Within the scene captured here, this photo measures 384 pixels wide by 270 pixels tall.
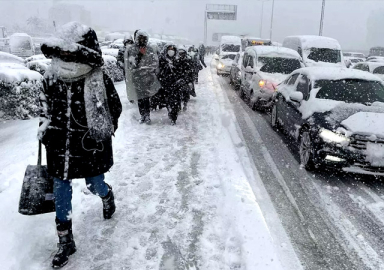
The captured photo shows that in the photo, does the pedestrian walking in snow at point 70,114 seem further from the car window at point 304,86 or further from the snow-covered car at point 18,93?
the snow-covered car at point 18,93

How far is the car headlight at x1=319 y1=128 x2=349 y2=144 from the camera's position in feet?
16.0

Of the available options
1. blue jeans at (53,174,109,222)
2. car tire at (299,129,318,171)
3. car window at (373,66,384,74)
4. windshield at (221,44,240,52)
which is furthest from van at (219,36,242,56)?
blue jeans at (53,174,109,222)

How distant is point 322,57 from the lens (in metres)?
14.6

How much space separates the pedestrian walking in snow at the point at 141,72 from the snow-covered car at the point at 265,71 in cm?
368

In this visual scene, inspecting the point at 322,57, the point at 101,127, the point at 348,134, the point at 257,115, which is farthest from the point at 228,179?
the point at 322,57

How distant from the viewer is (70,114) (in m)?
2.80

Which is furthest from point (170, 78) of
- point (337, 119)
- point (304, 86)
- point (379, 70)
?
point (379, 70)

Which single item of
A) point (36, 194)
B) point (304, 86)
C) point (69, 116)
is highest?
point (69, 116)

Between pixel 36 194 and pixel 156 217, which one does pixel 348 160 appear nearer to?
pixel 156 217

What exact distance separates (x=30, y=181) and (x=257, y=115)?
7.62 m

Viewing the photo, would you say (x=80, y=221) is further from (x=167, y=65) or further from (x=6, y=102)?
(x=6, y=102)

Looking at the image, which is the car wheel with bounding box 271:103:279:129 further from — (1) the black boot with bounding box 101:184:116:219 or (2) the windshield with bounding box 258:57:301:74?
(1) the black boot with bounding box 101:184:116:219

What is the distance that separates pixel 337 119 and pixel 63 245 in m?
4.25

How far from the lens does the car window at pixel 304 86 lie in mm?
6430
